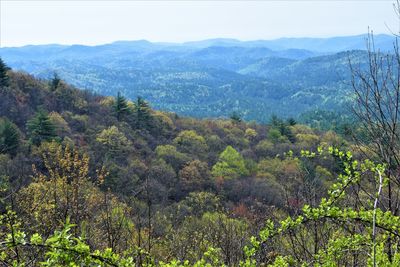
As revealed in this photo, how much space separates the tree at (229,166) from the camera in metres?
45.5

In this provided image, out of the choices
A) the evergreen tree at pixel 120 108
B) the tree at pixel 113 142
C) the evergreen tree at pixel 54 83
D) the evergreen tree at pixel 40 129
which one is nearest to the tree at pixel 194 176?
the tree at pixel 113 142

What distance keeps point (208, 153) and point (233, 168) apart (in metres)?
6.39

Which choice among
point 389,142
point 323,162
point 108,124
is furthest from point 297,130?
point 389,142

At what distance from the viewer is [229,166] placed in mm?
47656

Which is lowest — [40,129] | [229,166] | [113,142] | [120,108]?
[229,166]

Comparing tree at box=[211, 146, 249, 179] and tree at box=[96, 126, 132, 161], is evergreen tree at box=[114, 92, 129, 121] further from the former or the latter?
tree at box=[211, 146, 249, 179]

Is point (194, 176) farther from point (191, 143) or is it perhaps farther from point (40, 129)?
point (40, 129)

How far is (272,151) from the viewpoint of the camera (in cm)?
5444

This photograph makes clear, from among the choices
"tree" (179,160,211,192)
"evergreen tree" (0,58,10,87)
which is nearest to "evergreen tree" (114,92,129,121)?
"evergreen tree" (0,58,10,87)

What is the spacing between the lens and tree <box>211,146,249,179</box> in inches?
1790

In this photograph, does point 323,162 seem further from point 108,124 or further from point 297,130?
point 108,124

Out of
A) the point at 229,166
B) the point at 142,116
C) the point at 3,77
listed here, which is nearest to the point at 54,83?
the point at 3,77

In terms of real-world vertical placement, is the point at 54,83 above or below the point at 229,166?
above

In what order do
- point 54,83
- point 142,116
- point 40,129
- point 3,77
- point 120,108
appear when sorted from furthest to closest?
point 142,116, point 54,83, point 120,108, point 3,77, point 40,129
